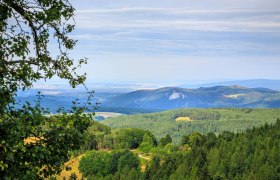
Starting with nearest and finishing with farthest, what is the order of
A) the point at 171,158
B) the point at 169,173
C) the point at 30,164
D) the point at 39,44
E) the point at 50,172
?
the point at 30,164 < the point at 50,172 < the point at 39,44 < the point at 169,173 < the point at 171,158

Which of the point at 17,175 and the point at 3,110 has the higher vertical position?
the point at 3,110

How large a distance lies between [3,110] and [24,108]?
0.99 m

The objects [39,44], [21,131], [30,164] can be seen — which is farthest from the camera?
[39,44]

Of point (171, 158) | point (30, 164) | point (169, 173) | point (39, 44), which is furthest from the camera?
point (171, 158)

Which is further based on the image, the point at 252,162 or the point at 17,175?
the point at 252,162

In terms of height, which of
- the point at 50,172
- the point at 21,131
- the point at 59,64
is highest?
the point at 59,64

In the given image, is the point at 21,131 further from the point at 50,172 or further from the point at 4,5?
the point at 4,5

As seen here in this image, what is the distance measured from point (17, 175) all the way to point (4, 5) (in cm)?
667

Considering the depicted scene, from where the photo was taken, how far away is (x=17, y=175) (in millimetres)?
15945

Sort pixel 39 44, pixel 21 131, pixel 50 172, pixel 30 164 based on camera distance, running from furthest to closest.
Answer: pixel 39 44, pixel 50 172, pixel 30 164, pixel 21 131

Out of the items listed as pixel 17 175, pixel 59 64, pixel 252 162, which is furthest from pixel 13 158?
pixel 252 162

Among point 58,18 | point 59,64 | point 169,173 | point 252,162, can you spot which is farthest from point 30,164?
point 252,162

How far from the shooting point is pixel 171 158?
7544 inches

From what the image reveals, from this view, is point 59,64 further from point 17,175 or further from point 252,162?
point 252,162
